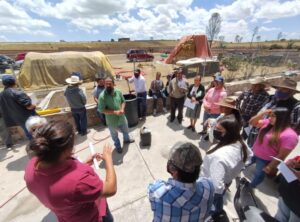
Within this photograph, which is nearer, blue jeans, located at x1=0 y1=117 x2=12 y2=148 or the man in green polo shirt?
the man in green polo shirt

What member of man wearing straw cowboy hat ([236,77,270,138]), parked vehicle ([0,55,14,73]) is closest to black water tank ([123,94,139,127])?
man wearing straw cowboy hat ([236,77,270,138])

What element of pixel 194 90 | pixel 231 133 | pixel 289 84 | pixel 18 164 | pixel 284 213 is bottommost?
pixel 18 164

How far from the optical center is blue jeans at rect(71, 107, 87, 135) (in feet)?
15.4

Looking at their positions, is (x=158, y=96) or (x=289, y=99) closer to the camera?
(x=289, y=99)

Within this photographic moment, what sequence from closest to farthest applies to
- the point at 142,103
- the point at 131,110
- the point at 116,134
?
1. the point at 116,134
2. the point at 131,110
3. the point at 142,103

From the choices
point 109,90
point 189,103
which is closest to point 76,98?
point 109,90

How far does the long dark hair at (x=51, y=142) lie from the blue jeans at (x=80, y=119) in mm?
3655

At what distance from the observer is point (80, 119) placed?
4852 mm

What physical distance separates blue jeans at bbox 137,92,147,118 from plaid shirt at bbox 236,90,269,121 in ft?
9.59

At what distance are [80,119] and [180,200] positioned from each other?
4.14 metres

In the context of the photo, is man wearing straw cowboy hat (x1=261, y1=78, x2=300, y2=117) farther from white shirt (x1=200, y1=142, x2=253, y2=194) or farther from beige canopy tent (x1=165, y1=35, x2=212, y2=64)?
beige canopy tent (x1=165, y1=35, x2=212, y2=64)

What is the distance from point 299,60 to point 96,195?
59.8 feet

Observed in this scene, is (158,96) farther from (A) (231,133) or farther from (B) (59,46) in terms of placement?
(B) (59,46)

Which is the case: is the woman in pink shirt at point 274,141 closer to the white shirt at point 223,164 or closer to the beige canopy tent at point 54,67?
the white shirt at point 223,164
